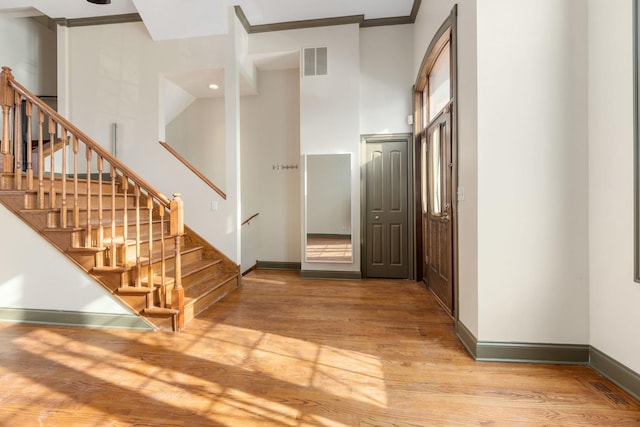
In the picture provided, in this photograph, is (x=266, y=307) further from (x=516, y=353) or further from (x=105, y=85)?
(x=105, y=85)

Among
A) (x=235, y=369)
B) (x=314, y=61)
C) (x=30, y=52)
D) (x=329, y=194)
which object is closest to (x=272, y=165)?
(x=329, y=194)

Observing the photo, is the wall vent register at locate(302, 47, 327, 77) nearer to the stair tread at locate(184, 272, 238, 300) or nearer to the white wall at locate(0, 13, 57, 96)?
the stair tread at locate(184, 272, 238, 300)

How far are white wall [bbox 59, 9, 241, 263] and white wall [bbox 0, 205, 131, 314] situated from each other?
1576mm

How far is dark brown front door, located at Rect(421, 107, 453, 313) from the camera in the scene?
310 cm

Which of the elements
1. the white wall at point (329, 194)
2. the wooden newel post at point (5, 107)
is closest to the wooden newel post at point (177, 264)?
the wooden newel post at point (5, 107)

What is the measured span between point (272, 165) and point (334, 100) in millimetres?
1530

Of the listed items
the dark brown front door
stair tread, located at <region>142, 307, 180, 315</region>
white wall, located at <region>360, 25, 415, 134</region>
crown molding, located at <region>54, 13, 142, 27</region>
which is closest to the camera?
stair tread, located at <region>142, 307, 180, 315</region>

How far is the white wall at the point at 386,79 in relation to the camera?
14.7ft

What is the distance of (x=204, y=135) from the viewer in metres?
5.42

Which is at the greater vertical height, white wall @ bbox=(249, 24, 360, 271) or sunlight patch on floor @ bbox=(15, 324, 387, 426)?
white wall @ bbox=(249, 24, 360, 271)

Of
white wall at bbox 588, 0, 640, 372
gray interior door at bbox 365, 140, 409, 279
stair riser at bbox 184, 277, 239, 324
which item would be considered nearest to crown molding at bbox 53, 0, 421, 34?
gray interior door at bbox 365, 140, 409, 279

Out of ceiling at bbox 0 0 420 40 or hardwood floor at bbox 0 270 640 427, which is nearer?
hardwood floor at bbox 0 270 640 427

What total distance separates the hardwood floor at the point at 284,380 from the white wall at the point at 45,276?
0.22 m

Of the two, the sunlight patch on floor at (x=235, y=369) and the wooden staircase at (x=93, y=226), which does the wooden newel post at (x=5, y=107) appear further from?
the sunlight patch on floor at (x=235, y=369)
